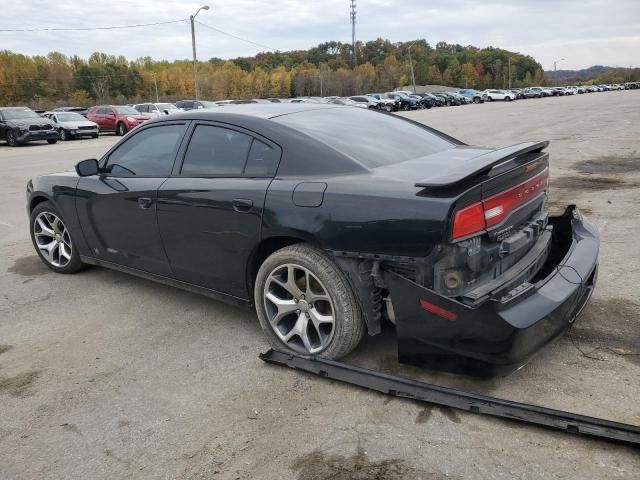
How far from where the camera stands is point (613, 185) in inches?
338

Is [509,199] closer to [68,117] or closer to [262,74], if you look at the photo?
[68,117]

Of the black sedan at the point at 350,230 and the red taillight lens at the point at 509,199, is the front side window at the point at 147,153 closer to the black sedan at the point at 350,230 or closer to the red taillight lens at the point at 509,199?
the black sedan at the point at 350,230

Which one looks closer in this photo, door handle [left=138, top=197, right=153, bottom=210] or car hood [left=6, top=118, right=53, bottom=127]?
door handle [left=138, top=197, right=153, bottom=210]

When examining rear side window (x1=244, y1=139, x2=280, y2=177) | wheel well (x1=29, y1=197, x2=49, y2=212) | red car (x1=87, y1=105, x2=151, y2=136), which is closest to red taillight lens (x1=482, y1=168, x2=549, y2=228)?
rear side window (x1=244, y1=139, x2=280, y2=177)

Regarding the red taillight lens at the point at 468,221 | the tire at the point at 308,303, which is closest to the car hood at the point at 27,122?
the tire at the point at 308,303

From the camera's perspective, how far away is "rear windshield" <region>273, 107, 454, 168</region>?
11.2 ft

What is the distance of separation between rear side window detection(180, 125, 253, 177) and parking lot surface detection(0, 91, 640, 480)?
1.11 m

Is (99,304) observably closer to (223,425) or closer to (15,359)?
(15,359)

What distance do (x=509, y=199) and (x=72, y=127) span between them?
86.0 ft

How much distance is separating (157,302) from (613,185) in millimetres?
7216

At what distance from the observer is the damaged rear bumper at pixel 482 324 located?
2645 mm

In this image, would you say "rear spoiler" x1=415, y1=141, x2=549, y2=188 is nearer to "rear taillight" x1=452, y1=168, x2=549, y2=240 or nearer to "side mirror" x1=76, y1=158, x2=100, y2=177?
"rear taillight" x1=452, y1=168, x2=549, y2=240

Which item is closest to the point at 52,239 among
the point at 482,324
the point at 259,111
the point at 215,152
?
the point at 215,152

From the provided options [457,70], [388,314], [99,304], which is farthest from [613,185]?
[457,70]
